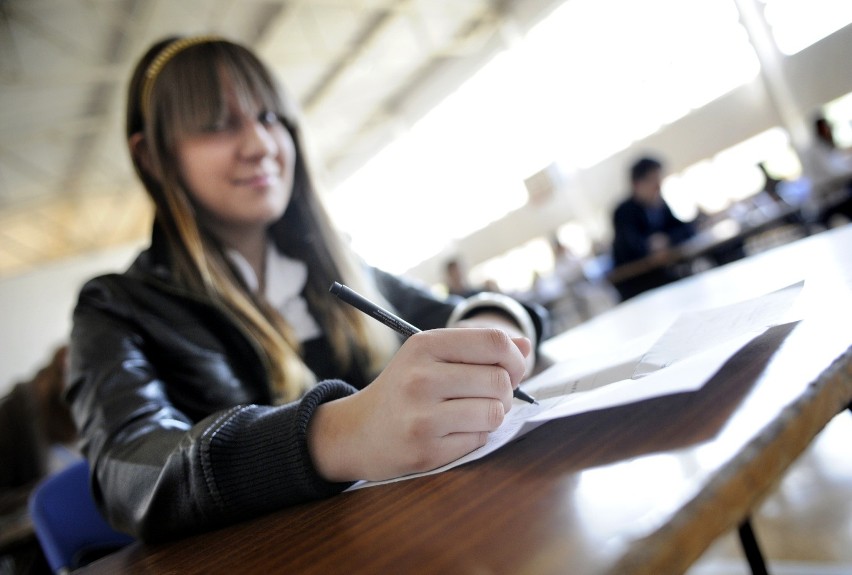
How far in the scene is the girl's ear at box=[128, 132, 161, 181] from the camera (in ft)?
3.33

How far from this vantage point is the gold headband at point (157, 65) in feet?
3.31

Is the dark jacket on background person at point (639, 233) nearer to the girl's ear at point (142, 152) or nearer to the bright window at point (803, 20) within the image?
the girl's ear at point (142, 152)

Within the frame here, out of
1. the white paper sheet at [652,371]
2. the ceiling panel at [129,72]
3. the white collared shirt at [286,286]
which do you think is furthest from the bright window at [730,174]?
the white paper sheet at [652,371]

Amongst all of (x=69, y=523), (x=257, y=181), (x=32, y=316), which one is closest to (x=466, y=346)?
(x=257, y=181)

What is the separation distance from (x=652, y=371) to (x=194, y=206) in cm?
87

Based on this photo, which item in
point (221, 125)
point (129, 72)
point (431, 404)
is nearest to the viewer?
point (431, 404)

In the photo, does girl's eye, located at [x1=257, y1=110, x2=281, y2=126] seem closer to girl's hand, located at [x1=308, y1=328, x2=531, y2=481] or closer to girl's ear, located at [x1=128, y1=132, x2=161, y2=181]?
girl's ear, located at [x1=128, y1=132, x2=161, y2=181]

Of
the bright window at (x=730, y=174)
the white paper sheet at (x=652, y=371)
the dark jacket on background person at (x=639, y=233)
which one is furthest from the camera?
the bright window at (x=730, y=174)

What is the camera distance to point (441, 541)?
30 cm

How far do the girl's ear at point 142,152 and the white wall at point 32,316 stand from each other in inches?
424

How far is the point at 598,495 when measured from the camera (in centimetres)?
29

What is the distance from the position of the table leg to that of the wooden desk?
0.70ft

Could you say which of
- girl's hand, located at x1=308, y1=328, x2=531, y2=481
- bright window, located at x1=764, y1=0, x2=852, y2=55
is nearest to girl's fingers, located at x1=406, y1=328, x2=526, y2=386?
girl's hand, located at x1=308, y1=328, x2=531, y2=481

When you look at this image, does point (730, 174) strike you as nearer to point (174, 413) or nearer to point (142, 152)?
point (142, 152)
